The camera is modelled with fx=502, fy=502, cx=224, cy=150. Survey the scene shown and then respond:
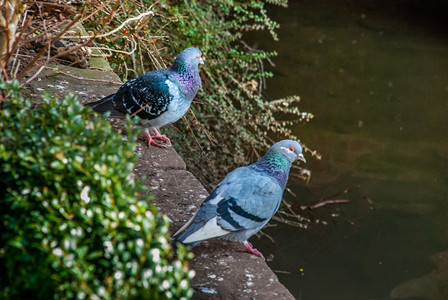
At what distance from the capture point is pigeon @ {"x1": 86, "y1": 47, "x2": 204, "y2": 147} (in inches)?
100.0

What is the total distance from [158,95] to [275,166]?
737 millimetres

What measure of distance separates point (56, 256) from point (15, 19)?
3.58 ft

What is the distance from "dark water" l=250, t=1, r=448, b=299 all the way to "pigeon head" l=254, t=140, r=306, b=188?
1837mm

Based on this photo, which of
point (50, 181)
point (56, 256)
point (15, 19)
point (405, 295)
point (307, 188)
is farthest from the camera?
point (307, 188)

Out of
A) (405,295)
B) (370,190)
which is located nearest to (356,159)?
(370,190)

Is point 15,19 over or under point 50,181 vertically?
over

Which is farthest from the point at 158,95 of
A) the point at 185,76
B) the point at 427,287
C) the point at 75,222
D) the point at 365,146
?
the point at 365,146

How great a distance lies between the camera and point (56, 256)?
1185mm

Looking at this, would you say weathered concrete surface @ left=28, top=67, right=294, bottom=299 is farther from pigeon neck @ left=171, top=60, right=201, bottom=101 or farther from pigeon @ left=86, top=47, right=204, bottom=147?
pigeon neck @ left=171, top=60, right=201, bottom=101

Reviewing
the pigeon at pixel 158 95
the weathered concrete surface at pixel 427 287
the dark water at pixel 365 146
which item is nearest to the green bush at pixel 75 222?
the pigeon at pixel 158 95

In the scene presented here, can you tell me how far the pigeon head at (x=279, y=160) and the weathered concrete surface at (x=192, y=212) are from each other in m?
0.35

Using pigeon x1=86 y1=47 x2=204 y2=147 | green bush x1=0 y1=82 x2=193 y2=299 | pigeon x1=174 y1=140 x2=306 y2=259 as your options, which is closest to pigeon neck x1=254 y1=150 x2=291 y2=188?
pigeon x1=174 y1=140 x2=306 y2=259

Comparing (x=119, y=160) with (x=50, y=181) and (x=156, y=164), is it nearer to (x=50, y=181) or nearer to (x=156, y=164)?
(x=50, y=181)

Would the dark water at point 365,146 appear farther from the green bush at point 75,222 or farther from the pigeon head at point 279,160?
the green bush at point 75,222
